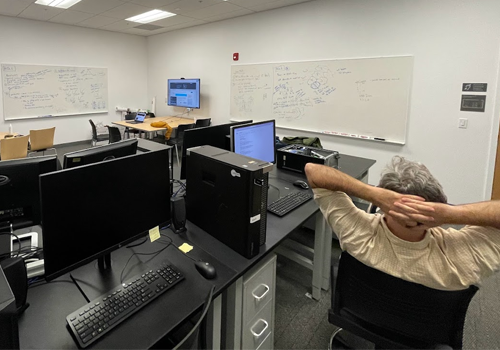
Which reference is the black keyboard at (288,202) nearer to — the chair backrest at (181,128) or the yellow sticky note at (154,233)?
the yellow sticky note at (154,233)

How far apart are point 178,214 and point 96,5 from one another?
5.01m

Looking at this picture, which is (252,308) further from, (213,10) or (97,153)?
(213,10)

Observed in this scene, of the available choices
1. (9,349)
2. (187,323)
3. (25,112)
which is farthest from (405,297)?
(25,112)

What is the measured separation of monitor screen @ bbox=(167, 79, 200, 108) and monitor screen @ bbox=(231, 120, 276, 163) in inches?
173

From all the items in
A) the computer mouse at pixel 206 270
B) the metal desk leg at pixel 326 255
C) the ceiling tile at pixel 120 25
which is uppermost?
the ceiling tile at pixel 120 25

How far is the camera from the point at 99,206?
1.11 m

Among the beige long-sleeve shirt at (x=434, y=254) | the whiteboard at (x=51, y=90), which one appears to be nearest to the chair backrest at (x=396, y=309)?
the beige long-sleeve shirt at (x=434, y=254)

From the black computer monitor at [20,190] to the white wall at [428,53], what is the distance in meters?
4.01

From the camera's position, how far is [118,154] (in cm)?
163

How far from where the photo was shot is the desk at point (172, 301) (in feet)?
3.01

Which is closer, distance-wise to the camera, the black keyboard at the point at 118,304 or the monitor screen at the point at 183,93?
the black keyboard at the point at 118,304

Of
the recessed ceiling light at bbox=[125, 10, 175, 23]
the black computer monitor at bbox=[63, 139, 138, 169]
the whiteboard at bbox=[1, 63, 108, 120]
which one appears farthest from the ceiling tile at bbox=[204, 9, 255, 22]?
the black computer monitor at bbox=[63, 139, 138, 169]

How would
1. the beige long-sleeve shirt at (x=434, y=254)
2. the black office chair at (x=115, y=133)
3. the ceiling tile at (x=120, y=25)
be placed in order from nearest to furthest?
1. the beige long-sleeve shirt at (x=434, y=254)
2. the black office chair at (x=115, y=133)
3. the ceiling tile at (x=120, y=25)

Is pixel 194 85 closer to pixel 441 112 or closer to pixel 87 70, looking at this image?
pixel 87 70
